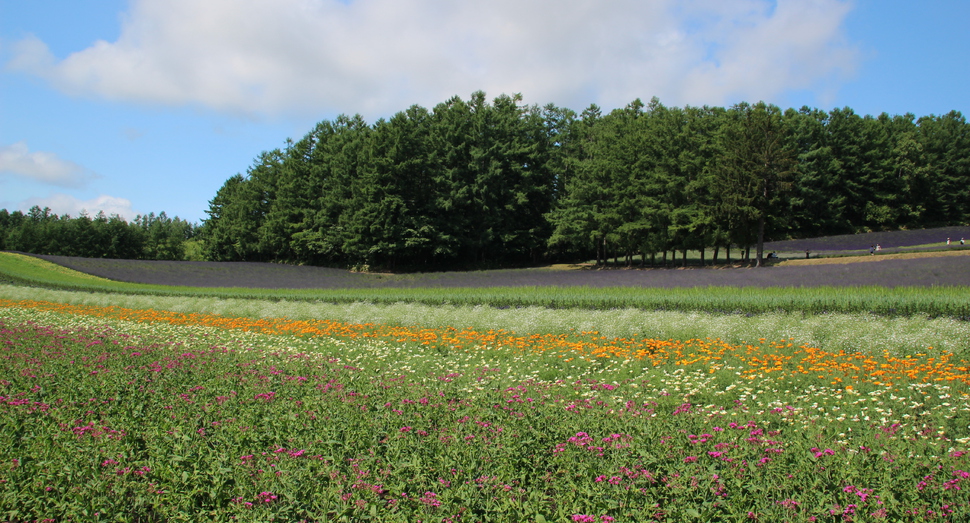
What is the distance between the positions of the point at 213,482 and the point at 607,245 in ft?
160

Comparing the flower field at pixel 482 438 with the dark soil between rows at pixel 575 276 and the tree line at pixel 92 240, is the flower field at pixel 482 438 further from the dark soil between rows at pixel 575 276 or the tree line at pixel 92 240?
the tree line at pixel 92 240

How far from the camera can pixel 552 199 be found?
56.5 m

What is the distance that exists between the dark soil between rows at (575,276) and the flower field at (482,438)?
1437 centimetres

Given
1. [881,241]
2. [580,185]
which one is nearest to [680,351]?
[580,185]

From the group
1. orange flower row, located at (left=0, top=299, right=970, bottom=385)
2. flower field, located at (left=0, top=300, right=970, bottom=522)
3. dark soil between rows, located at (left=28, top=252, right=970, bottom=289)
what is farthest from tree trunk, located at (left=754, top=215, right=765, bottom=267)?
flower field, located at (left=0, top=300, right=970, bottom=522)

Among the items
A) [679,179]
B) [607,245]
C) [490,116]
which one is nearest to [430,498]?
[679,179]

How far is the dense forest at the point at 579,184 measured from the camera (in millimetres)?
40656

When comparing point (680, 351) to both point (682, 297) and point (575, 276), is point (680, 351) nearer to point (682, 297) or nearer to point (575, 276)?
point (682, 297)

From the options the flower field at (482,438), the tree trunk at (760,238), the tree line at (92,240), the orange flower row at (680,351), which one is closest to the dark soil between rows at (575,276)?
the tree trunk at (760,238)

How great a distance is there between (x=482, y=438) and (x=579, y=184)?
1705 inches

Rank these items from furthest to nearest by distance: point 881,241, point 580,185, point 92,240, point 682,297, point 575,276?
point 92,240 → point 881,241 → point 580,185 → point 575,276 → point 682,297

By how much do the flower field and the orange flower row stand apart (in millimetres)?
78

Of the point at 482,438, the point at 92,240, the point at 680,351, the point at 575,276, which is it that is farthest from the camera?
the point at 92,240

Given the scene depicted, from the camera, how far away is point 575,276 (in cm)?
2992
